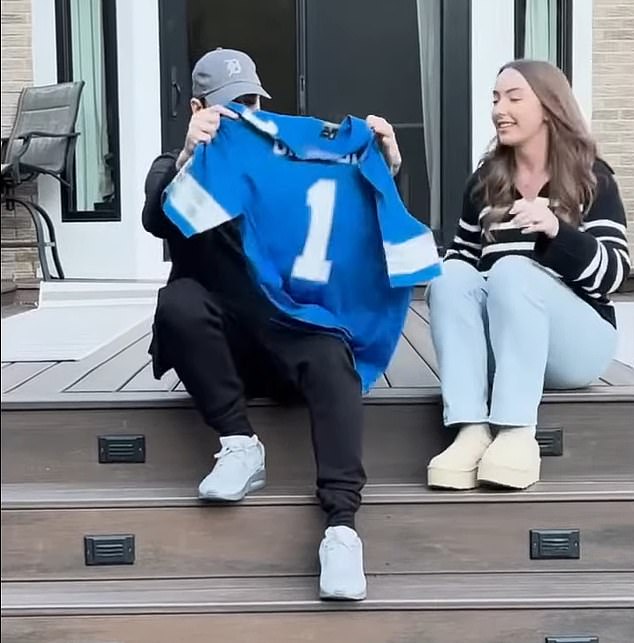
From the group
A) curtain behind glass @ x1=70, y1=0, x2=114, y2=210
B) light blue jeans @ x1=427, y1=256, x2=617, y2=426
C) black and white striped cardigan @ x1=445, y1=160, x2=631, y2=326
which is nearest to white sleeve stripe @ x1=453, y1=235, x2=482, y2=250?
black and white striped cardigan @ x1=445, y1=160, x2=631, y2=326

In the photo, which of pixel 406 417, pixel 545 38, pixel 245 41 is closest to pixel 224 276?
pixel 406 417

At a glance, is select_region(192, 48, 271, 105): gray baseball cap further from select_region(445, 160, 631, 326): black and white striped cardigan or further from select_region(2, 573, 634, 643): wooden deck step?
select_region(2, 573, 634, 643): wooden deck step

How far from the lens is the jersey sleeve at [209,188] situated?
6.53ft

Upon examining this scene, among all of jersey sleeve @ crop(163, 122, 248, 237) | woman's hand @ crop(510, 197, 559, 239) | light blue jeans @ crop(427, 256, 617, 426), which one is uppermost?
jersey sleeve @ crop(163, 122, 248, 237)

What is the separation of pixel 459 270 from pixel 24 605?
1105mm

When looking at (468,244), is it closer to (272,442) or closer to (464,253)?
(464,253)

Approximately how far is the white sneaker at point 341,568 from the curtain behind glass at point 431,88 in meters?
3.27

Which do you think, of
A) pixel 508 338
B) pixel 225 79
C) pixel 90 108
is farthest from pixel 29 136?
pixel 508 338

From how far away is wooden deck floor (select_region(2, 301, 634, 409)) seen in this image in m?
2.18

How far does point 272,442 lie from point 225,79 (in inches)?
30.6

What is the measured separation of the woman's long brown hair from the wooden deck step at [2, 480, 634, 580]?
0.60 metres

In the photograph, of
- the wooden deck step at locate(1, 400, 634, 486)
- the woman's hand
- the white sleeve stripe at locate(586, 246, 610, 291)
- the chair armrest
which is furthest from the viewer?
the chair armrest

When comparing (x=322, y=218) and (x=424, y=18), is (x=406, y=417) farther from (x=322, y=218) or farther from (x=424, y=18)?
(x=424, y=18)

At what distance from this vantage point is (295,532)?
2010 millimetres
